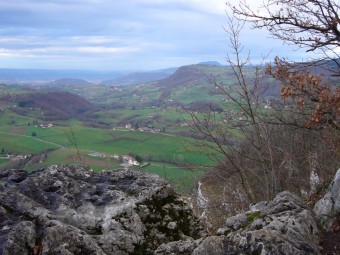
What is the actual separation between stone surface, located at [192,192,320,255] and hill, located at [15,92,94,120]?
115530mm

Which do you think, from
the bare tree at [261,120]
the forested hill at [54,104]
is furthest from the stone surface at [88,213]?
the forested hill at [54,104]

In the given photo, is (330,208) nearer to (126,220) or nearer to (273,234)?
(273,234)

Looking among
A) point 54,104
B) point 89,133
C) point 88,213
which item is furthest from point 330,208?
point 54,104

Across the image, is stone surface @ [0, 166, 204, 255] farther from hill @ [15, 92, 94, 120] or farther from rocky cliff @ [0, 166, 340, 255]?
hill @ [15, 92, 94, 120]

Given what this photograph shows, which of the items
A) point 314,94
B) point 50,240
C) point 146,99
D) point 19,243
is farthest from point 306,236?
point 146,99

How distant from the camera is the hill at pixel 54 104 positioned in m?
125

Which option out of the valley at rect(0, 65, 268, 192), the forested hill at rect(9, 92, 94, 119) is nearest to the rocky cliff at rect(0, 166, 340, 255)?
the valley at rect(0, 65, 268, 192)

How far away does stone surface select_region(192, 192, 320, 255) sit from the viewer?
167 inches

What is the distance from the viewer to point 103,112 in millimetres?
131125

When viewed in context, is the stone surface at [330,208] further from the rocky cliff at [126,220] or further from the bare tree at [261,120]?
the bare tree at [261,120]

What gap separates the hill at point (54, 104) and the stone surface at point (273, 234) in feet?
379

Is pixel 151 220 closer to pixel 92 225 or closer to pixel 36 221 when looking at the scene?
pixel 92 225

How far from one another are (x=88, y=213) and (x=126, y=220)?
596mm

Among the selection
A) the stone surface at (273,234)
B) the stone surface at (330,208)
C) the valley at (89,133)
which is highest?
the stone surface at (273,234)
